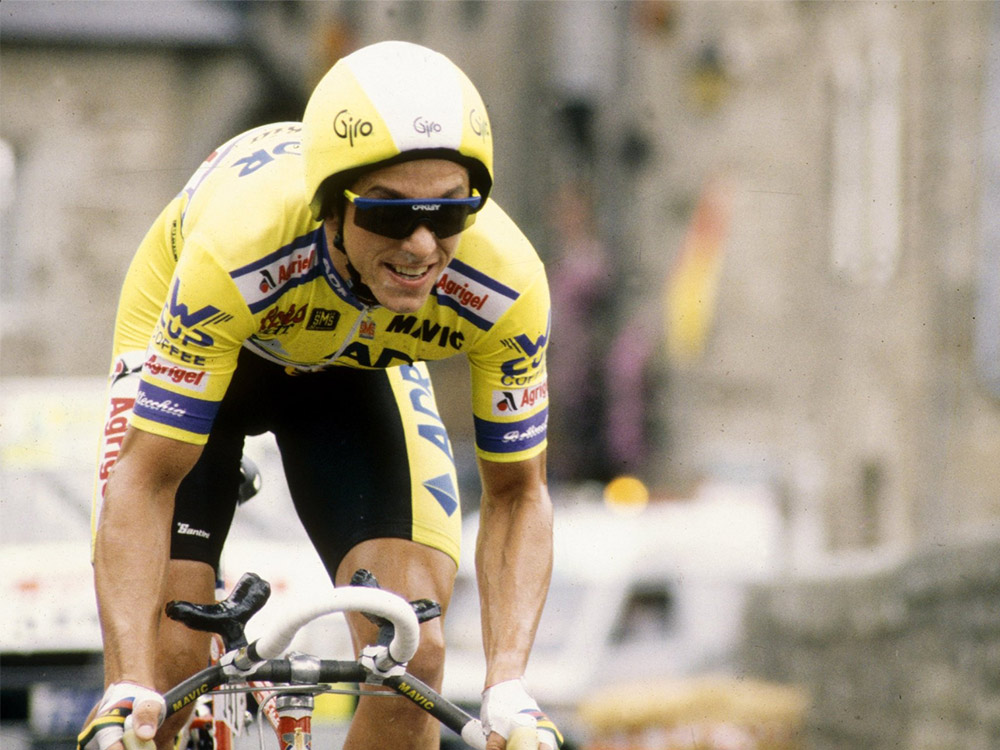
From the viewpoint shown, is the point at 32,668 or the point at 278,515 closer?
the point at 32,668

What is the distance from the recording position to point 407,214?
3.79 metres

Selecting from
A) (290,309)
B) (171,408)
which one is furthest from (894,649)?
(171,408)

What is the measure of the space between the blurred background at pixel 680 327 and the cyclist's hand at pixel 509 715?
4.76 metres

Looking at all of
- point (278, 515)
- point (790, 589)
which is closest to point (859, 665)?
point (790, 589)

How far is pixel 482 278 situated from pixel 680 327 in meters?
21.3

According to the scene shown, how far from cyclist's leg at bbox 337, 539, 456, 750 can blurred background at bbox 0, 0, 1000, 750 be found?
166 inches

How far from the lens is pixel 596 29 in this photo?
2711 cm

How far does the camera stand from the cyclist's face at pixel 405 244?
149 inches

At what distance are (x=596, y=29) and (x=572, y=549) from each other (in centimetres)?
1616

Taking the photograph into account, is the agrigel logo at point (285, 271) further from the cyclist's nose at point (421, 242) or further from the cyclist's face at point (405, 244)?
the cyclist's nose at point (421, 242)

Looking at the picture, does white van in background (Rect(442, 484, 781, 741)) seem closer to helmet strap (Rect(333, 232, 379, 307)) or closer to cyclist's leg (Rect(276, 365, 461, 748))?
cyclist's leg (Rect(276, 365, 461, 748))

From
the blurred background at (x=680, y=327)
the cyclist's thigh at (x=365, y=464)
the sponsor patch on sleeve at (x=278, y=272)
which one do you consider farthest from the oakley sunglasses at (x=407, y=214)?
the blurred background at (x=680, y=327)

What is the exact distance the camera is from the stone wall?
30.5ft

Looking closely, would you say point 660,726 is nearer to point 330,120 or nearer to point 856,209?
point 330,120
